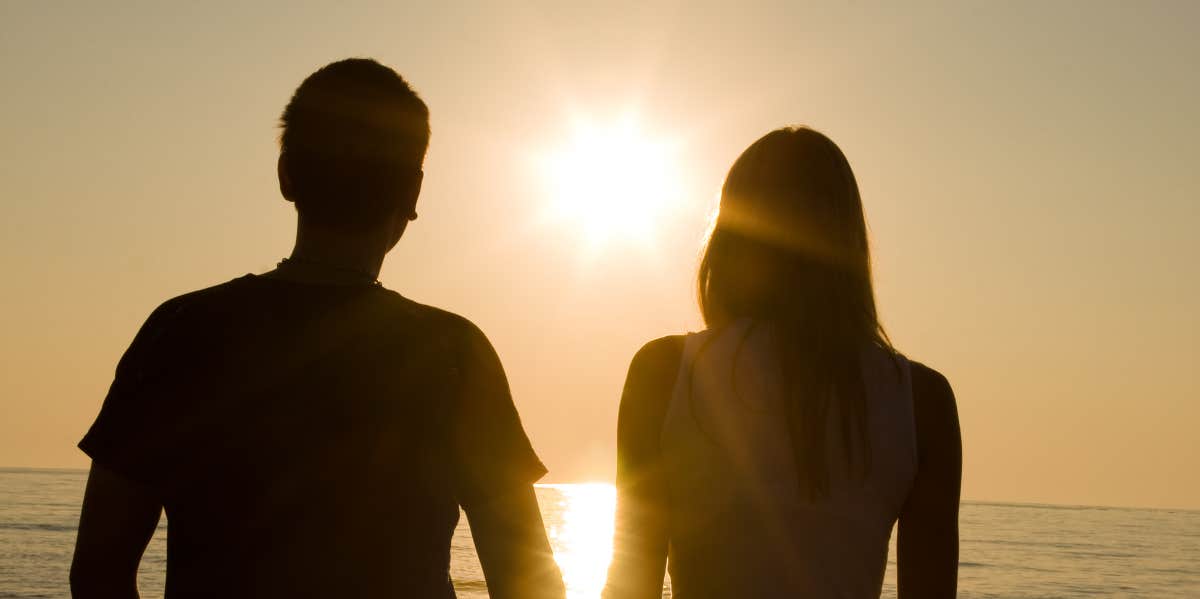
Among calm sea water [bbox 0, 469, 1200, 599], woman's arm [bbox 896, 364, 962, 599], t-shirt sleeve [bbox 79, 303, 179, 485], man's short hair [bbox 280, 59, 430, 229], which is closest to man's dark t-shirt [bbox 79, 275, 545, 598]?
t-shirt sleeve [bbox 79, 303, 179, 485]

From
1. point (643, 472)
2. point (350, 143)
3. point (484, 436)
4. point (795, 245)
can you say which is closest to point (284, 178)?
point (350, 143)

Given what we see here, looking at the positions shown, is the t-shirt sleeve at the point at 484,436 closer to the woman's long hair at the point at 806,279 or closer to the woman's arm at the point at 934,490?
the woman's long hair at the point at 806,279

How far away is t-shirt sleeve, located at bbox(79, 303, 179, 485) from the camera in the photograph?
1890 millimetres

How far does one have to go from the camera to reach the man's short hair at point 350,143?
6.86 feet

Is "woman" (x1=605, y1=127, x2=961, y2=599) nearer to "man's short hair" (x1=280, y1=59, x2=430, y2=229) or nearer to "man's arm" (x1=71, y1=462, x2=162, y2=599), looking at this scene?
"man's short hair" (x1=280, y1=59, x2=430, y2=229)

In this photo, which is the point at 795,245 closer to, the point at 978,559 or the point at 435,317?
the point at 435,317

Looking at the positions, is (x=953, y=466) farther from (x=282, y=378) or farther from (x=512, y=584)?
(x=282, y=378)

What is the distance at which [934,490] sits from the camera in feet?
7.91

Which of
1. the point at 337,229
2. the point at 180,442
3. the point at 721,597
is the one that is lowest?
the point at 721,597

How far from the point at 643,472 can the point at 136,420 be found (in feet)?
3.51

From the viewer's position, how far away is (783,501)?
235 centimetres

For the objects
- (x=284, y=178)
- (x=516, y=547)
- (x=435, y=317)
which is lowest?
(x=516, y=547)

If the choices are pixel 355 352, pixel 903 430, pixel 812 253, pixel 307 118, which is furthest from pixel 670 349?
pixel 307 118

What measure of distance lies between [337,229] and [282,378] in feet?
0.99
